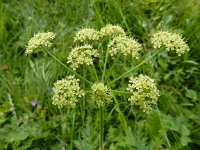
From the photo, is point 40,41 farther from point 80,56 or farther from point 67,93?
point 67,93

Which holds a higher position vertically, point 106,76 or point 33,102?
point 33,102

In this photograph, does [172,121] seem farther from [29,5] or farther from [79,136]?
[29,5]

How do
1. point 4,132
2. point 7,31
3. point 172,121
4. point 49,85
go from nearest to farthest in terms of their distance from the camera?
point 172,121
point 4,132
point 49,85
point 7,31

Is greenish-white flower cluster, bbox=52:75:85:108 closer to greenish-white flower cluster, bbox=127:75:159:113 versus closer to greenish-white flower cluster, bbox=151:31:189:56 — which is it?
greenish-white flower cluster, bbox=127:75:159:113

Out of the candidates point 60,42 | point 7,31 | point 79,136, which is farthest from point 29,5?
point 79,136

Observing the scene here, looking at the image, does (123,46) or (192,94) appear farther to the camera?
(192,94)

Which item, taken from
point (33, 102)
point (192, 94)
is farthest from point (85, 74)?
point (192, 94)

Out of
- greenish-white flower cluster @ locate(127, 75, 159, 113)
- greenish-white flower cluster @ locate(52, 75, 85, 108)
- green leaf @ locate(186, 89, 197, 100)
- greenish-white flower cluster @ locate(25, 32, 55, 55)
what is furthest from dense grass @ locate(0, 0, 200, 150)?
greenish-white flower cluster @ locate(25, 32, 55, 55)

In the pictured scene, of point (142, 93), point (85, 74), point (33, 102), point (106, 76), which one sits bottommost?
point (142, 93)
